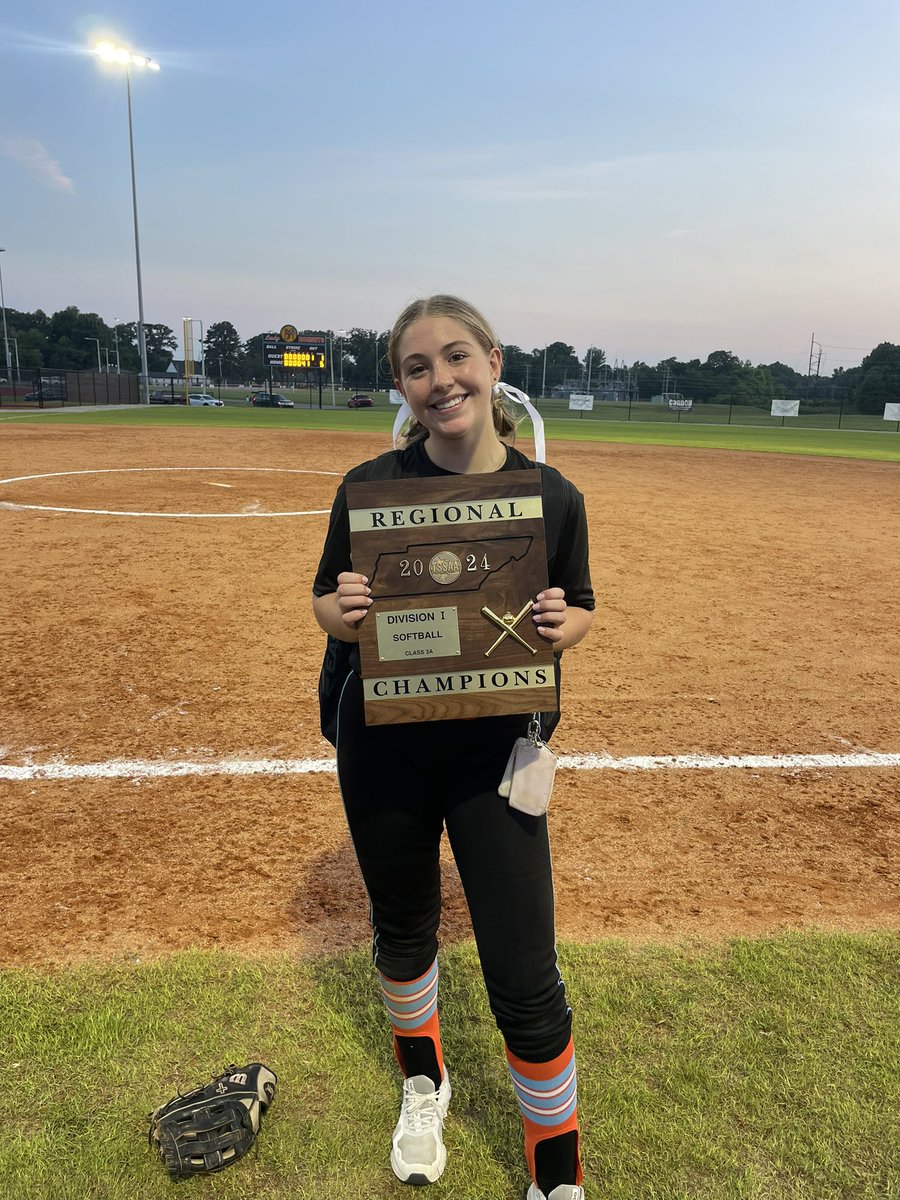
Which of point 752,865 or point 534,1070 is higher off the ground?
point 534,1070

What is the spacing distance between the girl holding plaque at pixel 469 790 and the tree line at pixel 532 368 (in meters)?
25.4

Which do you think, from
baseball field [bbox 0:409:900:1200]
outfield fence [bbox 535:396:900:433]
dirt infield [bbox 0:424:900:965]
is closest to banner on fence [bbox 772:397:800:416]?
outfield fence [bbox 535:396:900:433]

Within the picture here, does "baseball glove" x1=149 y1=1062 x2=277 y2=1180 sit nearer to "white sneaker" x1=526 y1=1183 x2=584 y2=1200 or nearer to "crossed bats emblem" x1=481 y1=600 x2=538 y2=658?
"white sneaker" x1=526 y1=1183 x2=584 y2=1200

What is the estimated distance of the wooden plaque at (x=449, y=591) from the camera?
172cm

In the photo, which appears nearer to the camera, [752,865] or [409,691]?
[409,691]

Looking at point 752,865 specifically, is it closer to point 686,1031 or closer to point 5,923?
point 686,1031

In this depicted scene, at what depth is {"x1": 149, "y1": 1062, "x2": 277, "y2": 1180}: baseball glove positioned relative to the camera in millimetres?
2045

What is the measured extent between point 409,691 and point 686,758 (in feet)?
9.55

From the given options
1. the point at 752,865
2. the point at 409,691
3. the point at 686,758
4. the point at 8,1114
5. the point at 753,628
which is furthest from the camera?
the point at 753,628

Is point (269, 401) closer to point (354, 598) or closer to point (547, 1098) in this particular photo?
point (354, 598)

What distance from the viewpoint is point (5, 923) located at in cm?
296

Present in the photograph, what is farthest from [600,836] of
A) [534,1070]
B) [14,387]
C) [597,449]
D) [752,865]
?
[14,387]

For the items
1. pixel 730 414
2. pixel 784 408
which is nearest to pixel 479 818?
pixel 730 414

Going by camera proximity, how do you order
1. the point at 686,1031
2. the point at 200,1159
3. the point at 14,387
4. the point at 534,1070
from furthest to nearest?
the point at 14,387 → the point at 686,1031 → the point at 200,1159 → the point at 534,1070
